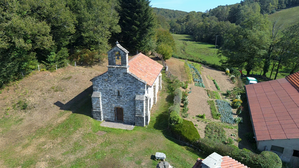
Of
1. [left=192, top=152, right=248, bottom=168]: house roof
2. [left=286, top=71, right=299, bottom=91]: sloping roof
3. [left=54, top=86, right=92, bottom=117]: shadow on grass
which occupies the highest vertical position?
[left=286, top=71, right=299, bottom=91]: sloping roof

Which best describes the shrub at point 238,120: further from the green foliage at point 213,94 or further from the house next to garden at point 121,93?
the house next to garden at point 121,93

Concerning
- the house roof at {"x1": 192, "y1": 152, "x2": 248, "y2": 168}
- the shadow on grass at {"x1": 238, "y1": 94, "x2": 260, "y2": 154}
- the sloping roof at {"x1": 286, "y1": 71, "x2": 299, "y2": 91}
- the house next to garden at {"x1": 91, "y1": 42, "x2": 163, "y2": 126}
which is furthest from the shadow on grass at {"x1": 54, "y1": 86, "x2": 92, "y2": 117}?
the sloping roof at {"x1": 286, "y1": 71, "x2": 299, "y2": 91}

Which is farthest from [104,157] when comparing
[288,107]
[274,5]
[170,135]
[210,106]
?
[274,5]

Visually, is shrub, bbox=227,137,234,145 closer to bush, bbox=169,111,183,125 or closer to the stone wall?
bush, bbox=169,111,183,125

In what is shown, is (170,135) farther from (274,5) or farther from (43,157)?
(274,5)

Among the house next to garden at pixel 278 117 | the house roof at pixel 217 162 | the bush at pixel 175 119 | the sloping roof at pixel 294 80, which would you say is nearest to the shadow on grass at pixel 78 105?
the bush at pixel 175 119

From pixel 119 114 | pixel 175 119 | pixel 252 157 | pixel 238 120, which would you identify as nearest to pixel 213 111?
pixel 238 120
